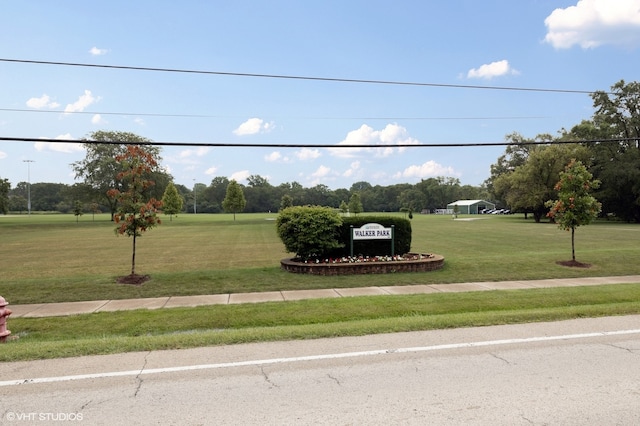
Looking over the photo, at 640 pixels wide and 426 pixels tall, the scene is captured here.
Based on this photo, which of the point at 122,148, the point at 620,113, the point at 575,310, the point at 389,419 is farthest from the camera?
the point at 122,148

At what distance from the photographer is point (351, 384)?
4223 millimetres

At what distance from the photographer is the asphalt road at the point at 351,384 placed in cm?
353

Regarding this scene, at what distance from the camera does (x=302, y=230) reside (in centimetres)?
1280

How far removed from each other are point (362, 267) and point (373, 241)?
1663 mm

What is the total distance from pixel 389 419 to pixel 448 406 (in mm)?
602

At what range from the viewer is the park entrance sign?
531 inches

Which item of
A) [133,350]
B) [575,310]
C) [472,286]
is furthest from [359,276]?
[133,350]

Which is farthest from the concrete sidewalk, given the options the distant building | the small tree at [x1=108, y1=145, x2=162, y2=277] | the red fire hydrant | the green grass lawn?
the distant building

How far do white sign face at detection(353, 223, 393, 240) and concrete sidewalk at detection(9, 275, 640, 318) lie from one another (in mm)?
3081

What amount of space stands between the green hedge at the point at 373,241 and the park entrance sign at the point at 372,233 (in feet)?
0.62

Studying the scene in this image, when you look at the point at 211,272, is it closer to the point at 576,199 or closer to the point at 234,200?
the point at 576,199

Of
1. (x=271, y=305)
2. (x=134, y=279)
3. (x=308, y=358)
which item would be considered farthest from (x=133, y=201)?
(x=308, y=358)

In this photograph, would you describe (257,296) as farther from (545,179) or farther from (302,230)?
(545,179)

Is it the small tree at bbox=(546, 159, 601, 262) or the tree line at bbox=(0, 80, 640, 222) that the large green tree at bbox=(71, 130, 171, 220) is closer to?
the tree line at bbox=(0, 80, 640, 222)
